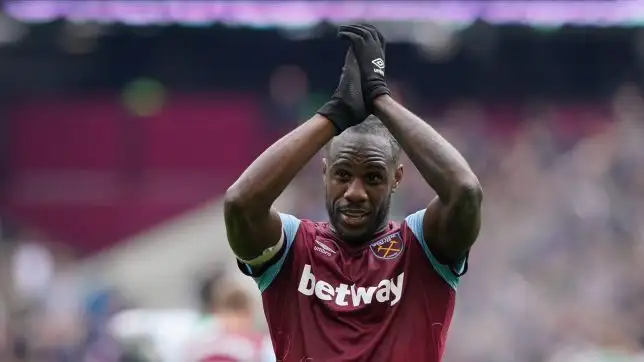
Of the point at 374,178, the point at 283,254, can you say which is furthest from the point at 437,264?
the point at 283,254

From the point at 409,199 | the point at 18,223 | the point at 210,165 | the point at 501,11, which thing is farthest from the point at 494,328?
the point at 18,223

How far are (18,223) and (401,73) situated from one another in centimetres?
583

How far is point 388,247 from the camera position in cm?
474

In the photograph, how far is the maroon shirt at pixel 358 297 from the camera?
4547 mm

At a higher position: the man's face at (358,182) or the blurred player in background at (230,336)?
the blurred player in background at (230,336)

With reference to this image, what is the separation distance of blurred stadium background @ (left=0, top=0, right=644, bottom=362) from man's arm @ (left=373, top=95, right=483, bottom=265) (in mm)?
9384

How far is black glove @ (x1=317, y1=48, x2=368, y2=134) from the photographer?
457 cm

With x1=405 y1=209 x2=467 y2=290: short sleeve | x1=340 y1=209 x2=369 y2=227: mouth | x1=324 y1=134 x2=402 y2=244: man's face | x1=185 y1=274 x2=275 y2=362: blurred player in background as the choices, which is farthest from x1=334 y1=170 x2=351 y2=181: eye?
x1=185 y1=274 x2=275 y2=362: blurred player in background

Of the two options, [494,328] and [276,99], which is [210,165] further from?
[494,328]

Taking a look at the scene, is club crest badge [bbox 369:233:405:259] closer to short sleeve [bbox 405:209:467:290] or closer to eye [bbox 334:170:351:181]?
short sleeve [bbox 405:209:467:290]

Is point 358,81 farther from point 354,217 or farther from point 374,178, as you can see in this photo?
point 354,217

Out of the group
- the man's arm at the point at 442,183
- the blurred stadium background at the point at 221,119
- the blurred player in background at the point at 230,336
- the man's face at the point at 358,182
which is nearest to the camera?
the man's arm at the point at 442,183

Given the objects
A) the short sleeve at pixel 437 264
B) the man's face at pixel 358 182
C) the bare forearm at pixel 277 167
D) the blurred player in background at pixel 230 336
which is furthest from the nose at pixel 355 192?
the blurred player in background at pixel 230 336

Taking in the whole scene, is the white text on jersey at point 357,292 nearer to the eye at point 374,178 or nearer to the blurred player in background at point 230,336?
the eye at point 374,178
